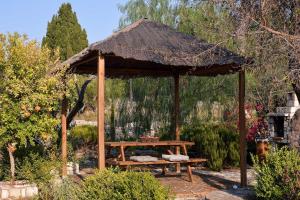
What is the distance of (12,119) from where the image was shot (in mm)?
7609

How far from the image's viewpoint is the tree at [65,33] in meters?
36.4

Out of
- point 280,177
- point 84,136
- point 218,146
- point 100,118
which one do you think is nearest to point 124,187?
point 100,118

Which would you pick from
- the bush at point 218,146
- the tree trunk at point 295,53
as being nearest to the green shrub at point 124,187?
the tree trunk at point 295,53

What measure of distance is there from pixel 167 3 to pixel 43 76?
7694mm

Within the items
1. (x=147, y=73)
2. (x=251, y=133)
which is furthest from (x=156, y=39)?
(x=251, y=133)

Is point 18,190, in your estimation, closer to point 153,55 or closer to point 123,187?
point 123,187

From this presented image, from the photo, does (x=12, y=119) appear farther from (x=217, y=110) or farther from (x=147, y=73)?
(x=217, y=110)

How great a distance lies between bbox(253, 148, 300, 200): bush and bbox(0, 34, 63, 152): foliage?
3574mm

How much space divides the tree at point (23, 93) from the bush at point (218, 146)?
416cm

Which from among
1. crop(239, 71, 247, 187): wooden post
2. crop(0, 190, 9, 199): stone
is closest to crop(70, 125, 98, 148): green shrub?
crop(0, 190, 9, 199): stone

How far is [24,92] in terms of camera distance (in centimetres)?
770

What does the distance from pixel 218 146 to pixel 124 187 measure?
5820mm

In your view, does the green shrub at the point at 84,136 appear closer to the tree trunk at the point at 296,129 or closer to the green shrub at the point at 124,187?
the tree trunk at the point at 296,129

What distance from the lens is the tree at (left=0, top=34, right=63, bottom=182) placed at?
7617mm
